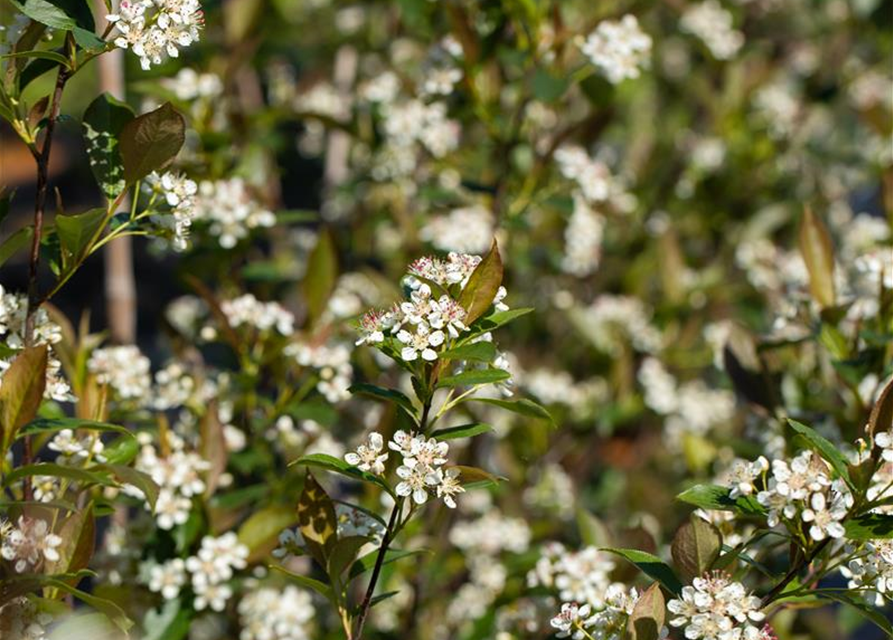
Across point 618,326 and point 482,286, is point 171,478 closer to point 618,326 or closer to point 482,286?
point 482,286

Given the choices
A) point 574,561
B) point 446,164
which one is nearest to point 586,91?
point 446,164

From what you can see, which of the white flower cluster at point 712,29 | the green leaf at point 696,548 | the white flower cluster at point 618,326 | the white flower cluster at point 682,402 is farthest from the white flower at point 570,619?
the white flower cluster at point 712,29

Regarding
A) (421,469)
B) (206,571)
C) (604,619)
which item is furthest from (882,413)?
(206,571)

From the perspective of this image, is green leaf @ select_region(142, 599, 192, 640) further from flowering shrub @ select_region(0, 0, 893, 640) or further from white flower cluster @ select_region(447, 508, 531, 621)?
white flower cluster @ select_region(447, 508, 531, 621)

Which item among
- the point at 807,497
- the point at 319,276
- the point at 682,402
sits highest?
the point at 682,402

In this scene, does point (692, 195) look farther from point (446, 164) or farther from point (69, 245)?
point (69, 245)

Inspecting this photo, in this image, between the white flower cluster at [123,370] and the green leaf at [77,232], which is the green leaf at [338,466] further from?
the white flower cluster at [123,370]

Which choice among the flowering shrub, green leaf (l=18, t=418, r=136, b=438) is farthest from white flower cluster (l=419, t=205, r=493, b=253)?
green leaf (l=18, t=418, r=136, b=438)
